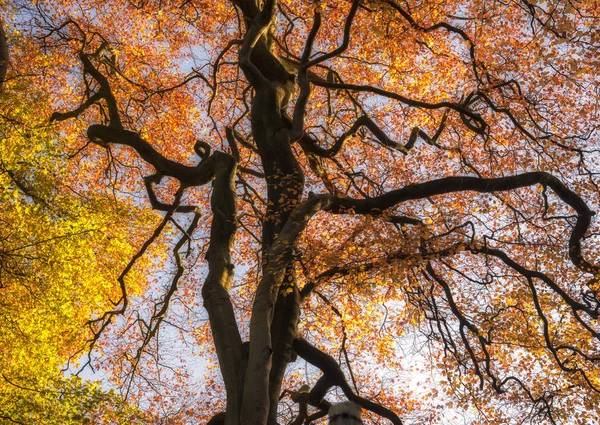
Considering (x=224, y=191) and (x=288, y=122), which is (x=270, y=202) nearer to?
(x=224, y=191)

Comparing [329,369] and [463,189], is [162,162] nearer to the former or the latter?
[329,369]

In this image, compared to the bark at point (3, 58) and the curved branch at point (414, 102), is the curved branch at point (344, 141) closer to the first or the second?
the curved branch at point (414, 102)

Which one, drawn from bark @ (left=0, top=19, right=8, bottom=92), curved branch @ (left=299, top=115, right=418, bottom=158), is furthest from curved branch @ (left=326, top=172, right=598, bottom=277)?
bark @ (left=0, top=19, right=8, bottom=92)

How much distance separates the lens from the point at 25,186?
36.3ft

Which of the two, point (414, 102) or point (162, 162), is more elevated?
point (414, 102)

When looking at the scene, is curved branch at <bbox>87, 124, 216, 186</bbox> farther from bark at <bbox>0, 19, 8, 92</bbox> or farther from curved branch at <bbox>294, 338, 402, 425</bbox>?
curved branch at <bbox>294, 338, 402, 425</bbox>

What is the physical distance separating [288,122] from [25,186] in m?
5.88

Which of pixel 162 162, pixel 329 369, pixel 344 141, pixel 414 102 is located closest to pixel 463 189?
pixel 414 102

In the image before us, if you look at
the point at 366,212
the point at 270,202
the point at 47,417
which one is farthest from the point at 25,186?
the point at 366,212

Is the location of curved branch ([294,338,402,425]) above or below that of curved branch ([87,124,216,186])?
below

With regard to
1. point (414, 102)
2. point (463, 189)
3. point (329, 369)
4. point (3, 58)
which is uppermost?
point (414, 102)

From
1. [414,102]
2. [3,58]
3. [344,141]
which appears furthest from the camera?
[344,141]

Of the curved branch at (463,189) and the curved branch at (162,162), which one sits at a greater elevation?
the curved branch at (162,162)

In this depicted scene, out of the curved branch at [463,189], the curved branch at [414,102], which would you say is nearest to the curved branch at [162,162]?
the curved branch at [463,189]
